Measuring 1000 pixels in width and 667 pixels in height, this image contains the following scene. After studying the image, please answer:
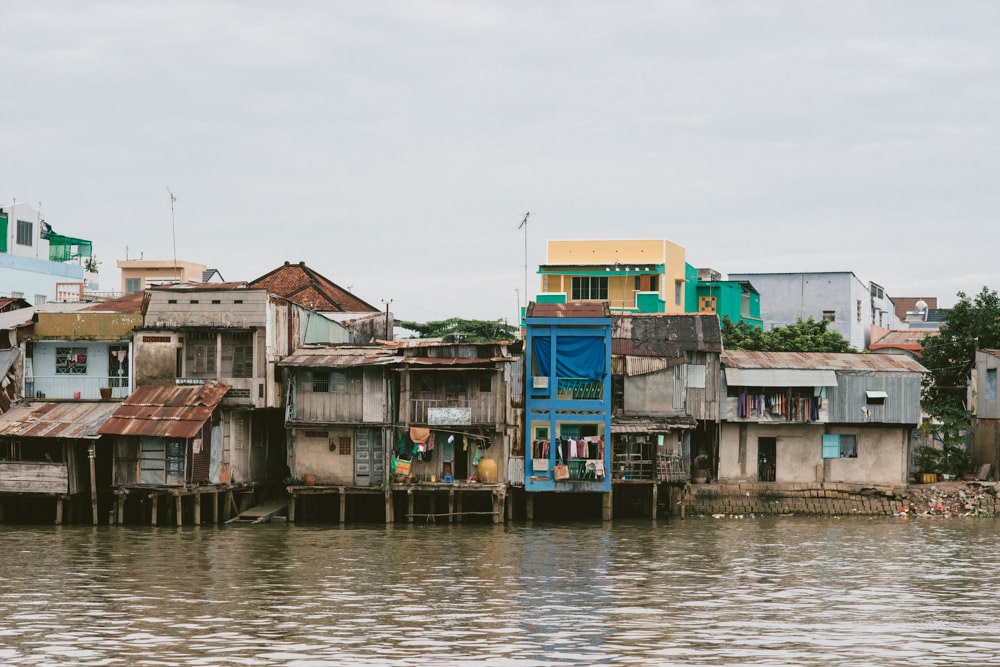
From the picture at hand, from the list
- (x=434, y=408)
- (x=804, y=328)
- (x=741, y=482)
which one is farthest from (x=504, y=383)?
(x=804, y=328)

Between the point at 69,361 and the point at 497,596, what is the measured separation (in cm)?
2202

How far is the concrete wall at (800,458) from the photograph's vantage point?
45125 millimetres

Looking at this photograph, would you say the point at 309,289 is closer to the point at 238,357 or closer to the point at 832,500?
the point at 238,357

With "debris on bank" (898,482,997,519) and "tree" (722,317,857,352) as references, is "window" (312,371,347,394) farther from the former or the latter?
"tree" (722,317,857,352)

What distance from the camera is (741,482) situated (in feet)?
146

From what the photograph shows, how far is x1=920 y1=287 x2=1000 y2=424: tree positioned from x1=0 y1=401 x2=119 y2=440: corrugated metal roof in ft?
104

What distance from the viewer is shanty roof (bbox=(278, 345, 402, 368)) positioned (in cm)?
4053

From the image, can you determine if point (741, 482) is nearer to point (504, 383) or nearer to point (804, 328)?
point (504, 383)

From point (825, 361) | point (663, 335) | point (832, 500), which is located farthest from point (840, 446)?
point (663, 335)

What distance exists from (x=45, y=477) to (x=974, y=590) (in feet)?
87.0

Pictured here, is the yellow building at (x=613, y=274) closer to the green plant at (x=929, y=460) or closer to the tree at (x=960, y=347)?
the tree at (x=960, y=347)

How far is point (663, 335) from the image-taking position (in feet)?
146

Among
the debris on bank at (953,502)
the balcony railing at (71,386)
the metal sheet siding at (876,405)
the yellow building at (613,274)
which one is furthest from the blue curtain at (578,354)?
the yellow building at (613,274)

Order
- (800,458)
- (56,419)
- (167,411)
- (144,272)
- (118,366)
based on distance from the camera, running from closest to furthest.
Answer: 1. (167,411)
2. (56,419)
3. (118,366)
4. (800,458)
5. (144,272)
